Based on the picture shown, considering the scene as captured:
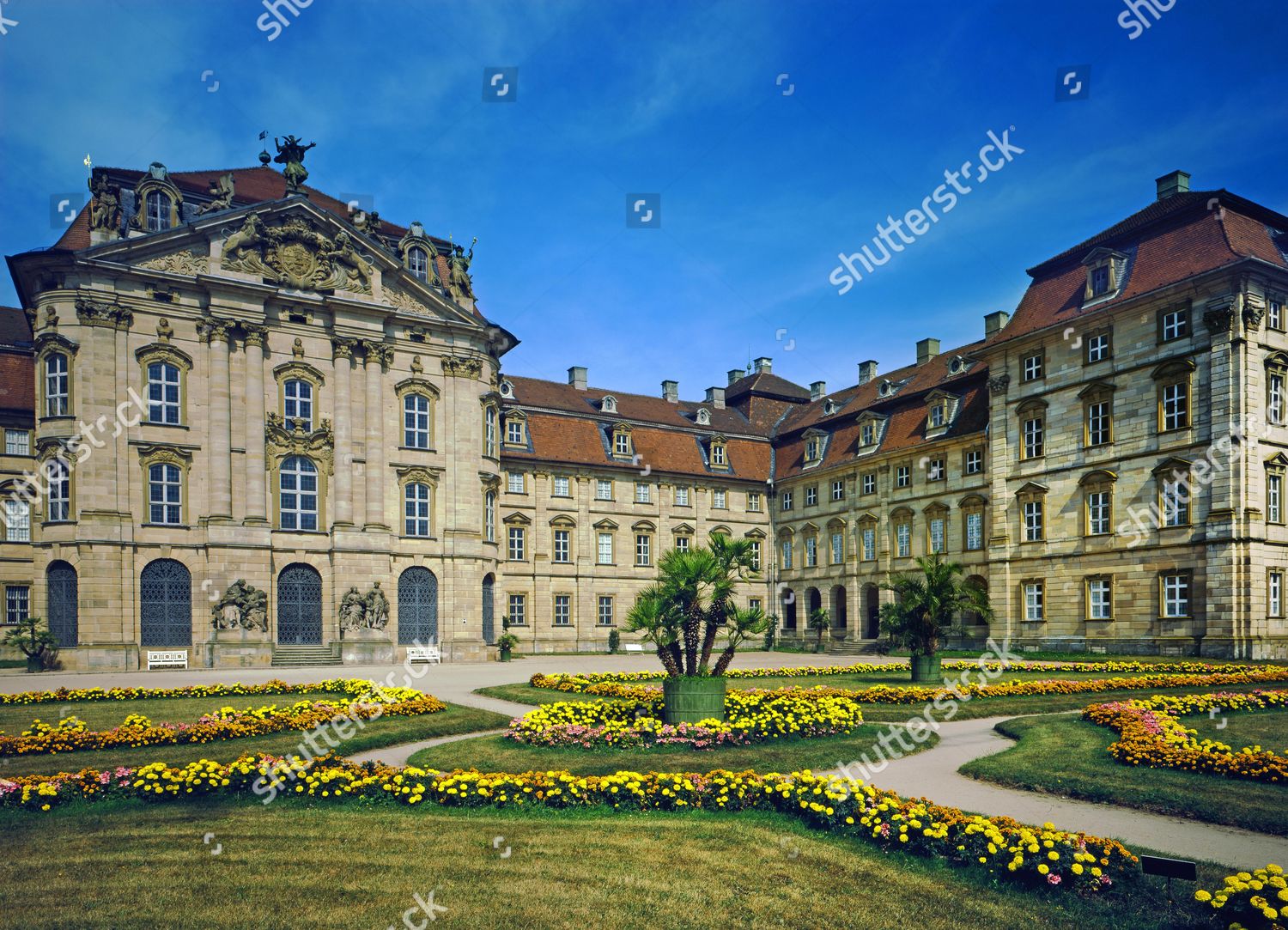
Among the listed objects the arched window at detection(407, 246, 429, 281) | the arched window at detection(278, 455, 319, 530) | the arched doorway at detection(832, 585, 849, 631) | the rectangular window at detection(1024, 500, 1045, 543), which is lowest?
the arched doorway at detection(832, 585, 849, 631)

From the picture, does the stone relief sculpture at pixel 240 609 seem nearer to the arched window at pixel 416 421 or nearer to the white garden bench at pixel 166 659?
the white garden bench at pixel 166 659

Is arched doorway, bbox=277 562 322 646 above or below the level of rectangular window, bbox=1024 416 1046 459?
below

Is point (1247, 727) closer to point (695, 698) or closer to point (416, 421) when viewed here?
point (695, 698)

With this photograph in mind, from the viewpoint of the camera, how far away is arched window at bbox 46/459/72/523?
37.8m

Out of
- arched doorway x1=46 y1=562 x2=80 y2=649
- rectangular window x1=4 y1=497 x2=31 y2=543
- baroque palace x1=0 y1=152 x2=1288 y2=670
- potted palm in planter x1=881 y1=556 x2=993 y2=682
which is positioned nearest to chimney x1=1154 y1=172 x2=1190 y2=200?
baroque palace x1=0 y1=152 x2=1288 y2=670

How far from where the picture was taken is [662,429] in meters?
61.8

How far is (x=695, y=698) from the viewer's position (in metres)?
17.5

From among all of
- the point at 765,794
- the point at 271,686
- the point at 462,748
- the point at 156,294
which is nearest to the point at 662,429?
the point at 156,294

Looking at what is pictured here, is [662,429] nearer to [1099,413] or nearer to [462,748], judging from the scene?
[1099,413]

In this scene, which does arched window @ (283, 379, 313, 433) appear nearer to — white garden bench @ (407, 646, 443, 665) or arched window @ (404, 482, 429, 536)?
arched window @ (404, 482, 429, 536)

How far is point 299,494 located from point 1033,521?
111ft

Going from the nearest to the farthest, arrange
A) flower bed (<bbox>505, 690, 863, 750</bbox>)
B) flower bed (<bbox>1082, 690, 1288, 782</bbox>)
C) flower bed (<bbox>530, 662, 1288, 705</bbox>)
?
1. flower bed (<bbox>1082, 690, 1288, 782</bbox>)
2. flower bed (<bbox>505, 690, 863, 750</bbox>)
3. flower bed (<bbox>530, 662, 1288, 705</bbox>)

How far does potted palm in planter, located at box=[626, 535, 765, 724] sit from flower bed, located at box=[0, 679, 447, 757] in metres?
6.97

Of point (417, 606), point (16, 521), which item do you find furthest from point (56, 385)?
point (417, 606)
